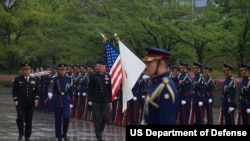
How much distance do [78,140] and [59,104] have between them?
99 centimetres

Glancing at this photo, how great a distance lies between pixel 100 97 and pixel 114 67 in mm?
1072

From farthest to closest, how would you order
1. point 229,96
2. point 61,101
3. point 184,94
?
point 184,94 → point 229,96 → point 61,101

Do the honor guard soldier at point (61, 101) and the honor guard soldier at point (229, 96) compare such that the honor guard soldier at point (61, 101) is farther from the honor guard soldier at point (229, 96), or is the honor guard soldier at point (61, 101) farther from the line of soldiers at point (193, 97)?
the honor guard soldier at point (229, 96)

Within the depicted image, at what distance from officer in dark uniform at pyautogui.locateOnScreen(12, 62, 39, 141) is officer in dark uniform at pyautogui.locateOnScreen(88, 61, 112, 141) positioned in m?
1.41

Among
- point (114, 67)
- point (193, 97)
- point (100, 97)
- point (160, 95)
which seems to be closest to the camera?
point (160, 95)

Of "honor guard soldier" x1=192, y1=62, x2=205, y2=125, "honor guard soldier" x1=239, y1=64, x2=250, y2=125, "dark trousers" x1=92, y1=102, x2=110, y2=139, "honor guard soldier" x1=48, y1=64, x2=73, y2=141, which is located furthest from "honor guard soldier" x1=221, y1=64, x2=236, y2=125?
"honor guard soldier" x1=48, y1=64, x2=73, y2=141

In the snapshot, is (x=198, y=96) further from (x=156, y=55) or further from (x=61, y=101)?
(x=156, y=55)

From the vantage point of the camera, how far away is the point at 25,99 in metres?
14.2

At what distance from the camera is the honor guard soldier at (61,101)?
14.5m

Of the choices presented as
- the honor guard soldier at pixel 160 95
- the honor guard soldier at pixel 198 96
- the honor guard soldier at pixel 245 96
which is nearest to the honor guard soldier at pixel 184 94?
the honor guard soldier at pixel 198 96

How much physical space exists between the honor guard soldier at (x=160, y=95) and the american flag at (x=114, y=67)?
763 cm

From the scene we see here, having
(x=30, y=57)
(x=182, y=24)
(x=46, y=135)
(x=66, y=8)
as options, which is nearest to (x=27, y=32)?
(x=30, y=57)

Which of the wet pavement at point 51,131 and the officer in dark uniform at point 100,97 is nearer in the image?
the officer in dark uniform at point 100,97

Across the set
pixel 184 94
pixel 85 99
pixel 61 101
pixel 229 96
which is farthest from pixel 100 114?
pixel 85 99
